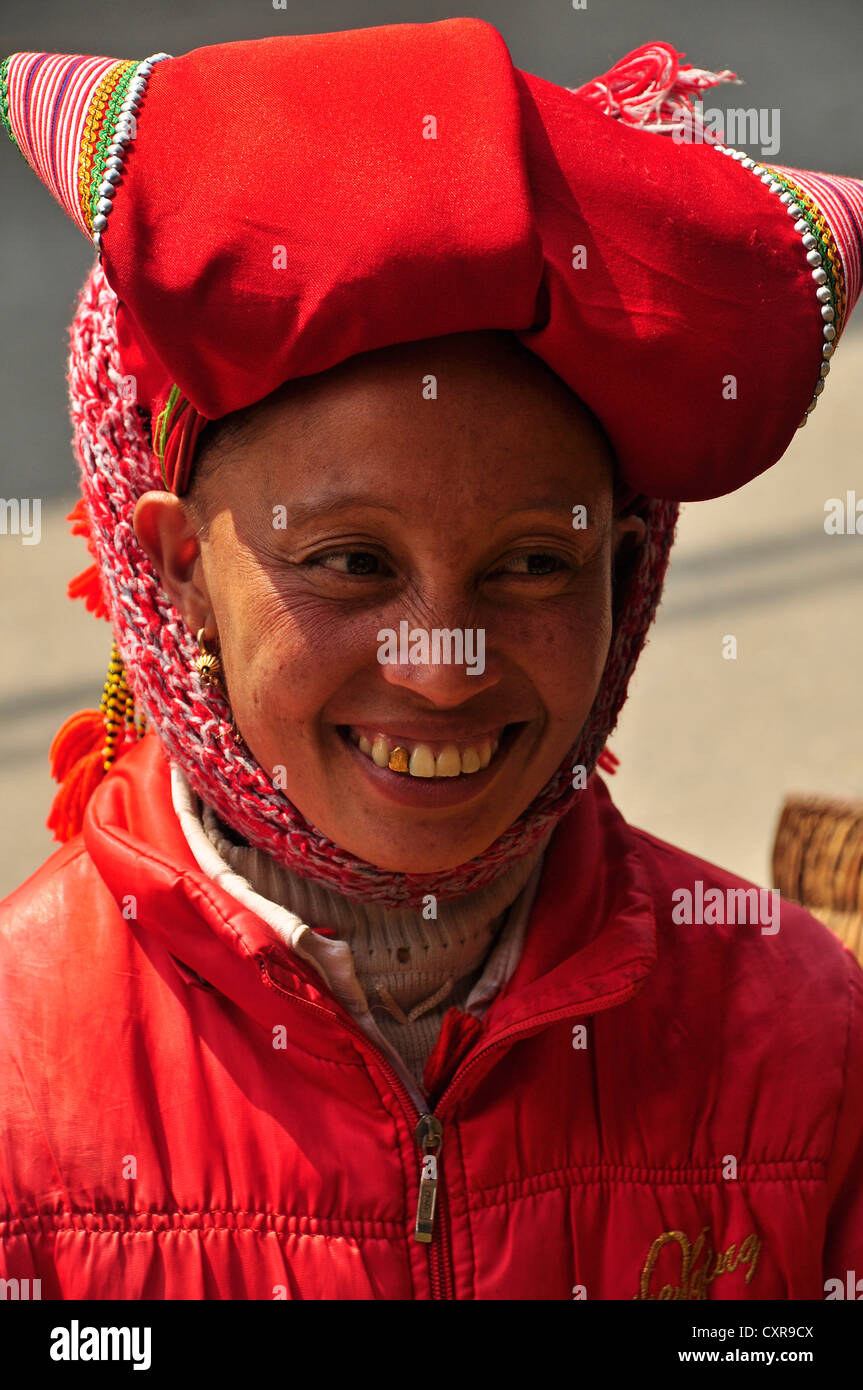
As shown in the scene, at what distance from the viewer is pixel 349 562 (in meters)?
1.17

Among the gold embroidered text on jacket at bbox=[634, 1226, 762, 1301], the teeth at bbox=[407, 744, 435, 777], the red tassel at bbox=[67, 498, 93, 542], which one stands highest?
the red tassel at bbox=[67, 498, 93, 542]

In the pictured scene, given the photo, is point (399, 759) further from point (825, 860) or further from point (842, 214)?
point (825, 860)

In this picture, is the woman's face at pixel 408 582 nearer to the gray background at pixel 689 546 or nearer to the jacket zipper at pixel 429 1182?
the jacket zipper at pixel 429 1182

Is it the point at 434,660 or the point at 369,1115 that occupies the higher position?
the point at 434,660

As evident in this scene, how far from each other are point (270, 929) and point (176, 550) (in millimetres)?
314

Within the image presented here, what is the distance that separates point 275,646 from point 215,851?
24 cm

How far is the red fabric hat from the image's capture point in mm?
1082

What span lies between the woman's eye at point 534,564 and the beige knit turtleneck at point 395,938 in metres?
0.32

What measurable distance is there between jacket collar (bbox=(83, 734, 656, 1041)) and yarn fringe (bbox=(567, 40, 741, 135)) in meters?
0.62

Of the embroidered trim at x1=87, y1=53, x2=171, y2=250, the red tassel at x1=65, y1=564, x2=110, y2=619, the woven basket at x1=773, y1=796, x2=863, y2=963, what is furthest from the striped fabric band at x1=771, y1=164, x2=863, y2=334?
the woven basket at x1=773, y1=796, x2=863, y2=963

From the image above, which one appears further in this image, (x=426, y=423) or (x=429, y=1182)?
(x=429, y=1182)

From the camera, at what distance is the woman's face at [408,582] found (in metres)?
1.13

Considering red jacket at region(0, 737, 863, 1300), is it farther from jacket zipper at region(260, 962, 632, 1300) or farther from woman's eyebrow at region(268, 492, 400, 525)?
woman's eyebrow at region(268, 492, 400, 525)

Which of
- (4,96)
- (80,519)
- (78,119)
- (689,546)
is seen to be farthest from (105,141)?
(689,546)
